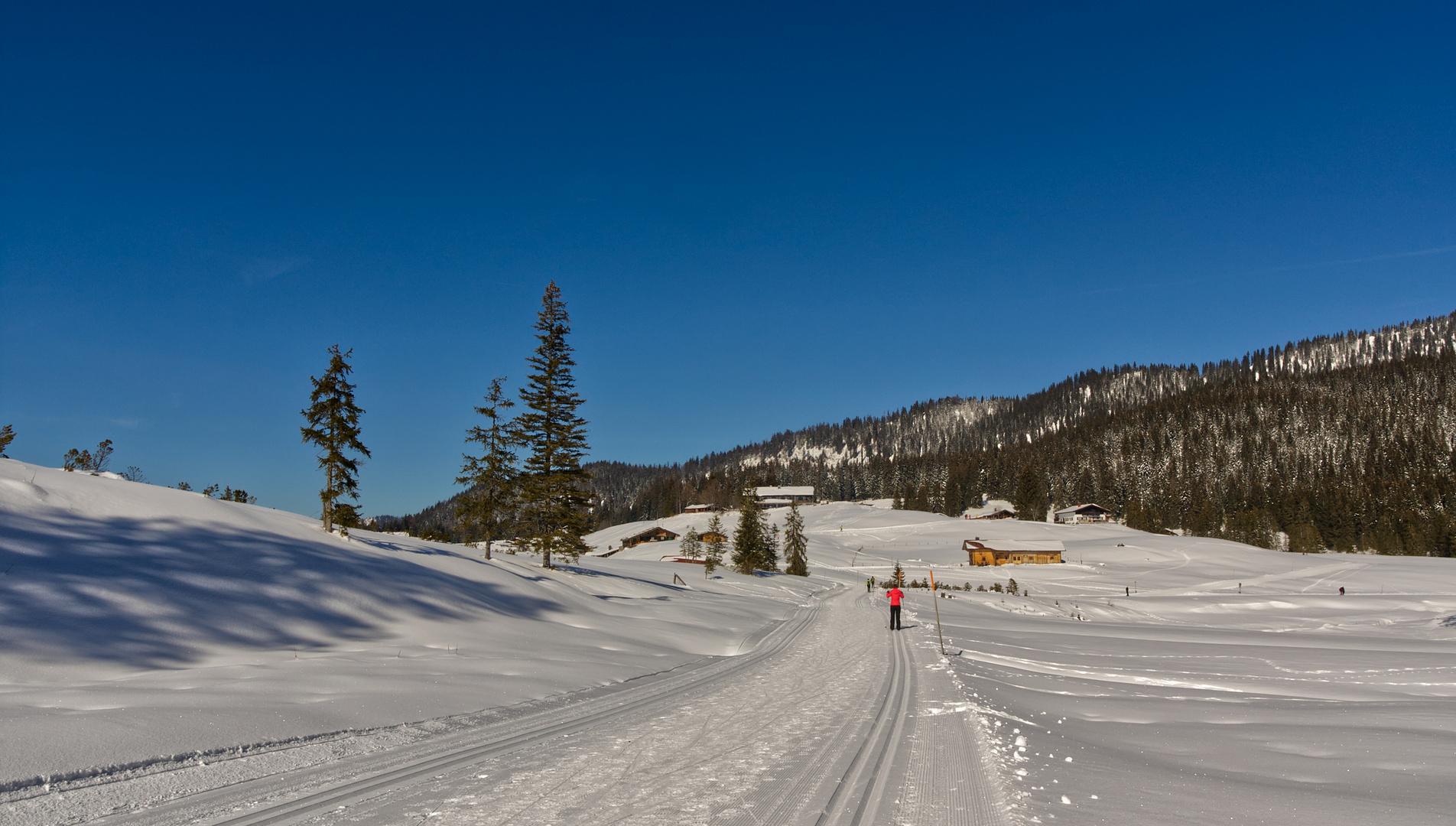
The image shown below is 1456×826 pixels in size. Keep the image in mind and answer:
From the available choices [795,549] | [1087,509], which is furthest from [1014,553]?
[1087,509]

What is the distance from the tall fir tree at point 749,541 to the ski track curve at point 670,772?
43.9 m

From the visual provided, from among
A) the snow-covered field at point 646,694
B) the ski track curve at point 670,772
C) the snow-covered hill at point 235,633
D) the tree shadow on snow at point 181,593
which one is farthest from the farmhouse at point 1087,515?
the ski track curve at point 670,772

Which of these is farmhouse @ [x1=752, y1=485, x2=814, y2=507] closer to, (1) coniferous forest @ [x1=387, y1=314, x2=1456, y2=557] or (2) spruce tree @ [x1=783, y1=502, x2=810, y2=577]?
(1) coniferous forest @ [x1=387, y1=314, x2=1456, y2=557]

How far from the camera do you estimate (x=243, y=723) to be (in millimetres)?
6879

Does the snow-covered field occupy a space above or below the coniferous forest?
below

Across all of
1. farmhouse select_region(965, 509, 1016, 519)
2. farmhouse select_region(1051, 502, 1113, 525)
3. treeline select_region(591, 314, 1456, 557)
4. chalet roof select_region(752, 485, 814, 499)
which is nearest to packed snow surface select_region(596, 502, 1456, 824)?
treeline select_region(591, 314, 1456, 557)

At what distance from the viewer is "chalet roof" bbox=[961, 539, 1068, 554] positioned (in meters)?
74.2

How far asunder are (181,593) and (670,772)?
444 inches

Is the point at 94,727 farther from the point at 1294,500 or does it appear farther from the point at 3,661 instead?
the point at 1294,500

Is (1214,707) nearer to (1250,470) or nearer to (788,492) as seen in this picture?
(1250,470)

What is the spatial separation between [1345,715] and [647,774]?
9.45 metres

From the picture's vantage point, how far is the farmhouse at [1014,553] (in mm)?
73375

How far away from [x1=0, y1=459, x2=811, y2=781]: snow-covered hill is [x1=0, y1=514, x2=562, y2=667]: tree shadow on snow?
4cm

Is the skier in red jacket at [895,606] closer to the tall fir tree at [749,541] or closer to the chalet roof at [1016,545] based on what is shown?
the tall fir tree at [749,541]
